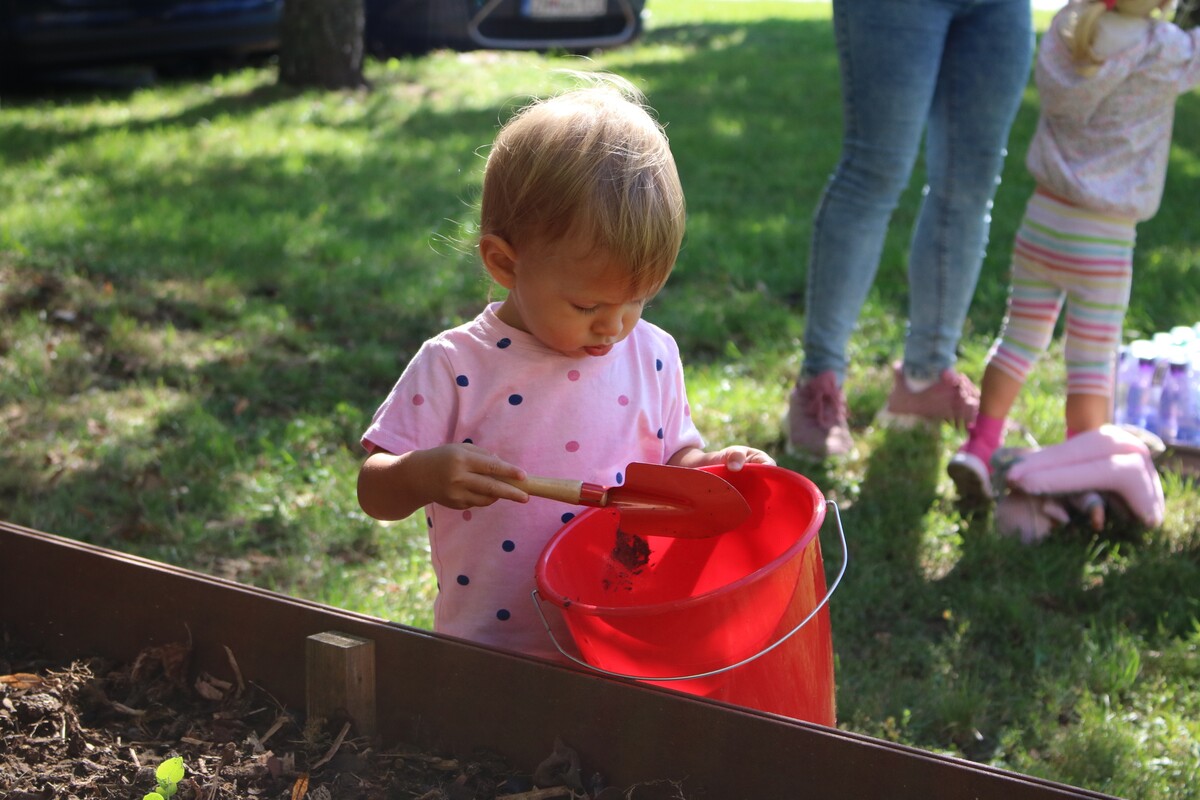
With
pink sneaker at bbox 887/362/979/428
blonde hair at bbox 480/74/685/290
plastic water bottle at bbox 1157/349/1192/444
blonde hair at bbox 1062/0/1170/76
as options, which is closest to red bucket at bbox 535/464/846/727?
blonde hair at bbox 480/74/685/290

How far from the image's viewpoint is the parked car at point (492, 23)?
929 centimetres

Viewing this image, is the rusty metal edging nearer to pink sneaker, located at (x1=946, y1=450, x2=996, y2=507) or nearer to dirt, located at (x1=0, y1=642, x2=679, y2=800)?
dirt, located at (x1=0, y1=642, x2=679, y2=800)

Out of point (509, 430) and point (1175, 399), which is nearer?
point (509, 430)

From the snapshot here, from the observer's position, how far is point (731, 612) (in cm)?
158

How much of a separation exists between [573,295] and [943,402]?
2.22 m

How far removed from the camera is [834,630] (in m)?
2.69

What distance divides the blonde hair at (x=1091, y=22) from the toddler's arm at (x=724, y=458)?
163 centimetres

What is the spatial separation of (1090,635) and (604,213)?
5.26 ft

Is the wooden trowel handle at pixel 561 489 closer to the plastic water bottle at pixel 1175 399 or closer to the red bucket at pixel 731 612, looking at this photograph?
the red bucket at pixel 731 612

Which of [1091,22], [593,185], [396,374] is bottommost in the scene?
[396,374]

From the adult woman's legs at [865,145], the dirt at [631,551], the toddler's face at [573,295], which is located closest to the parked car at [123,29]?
the adult woman's legs at [865,145]

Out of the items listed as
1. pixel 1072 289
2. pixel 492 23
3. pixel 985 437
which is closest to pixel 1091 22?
pixel 1072 289

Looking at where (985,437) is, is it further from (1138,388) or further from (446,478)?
(446,478)

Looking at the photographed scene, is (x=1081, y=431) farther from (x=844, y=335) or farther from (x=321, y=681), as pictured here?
(x=321, y=681)
